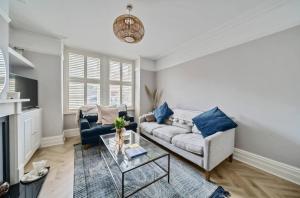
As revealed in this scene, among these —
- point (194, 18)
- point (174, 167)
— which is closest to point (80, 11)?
point (194, 18)

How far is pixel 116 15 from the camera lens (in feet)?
6.72

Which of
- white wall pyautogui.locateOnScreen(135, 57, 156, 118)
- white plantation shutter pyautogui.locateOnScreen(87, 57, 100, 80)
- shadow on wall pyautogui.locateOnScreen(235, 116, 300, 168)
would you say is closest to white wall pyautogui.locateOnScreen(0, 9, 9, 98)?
white plantation shutter pyautogui.locateOnScreen(87, 57, 100, 80)

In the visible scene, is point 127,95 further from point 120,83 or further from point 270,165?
point 270,165

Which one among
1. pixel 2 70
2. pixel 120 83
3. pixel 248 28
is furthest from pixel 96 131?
pixel 248 28

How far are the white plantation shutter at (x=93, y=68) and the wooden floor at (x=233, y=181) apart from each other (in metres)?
2.36

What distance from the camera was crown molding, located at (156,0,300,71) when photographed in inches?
67.9

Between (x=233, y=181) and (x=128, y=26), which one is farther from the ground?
(x=128, y=26)

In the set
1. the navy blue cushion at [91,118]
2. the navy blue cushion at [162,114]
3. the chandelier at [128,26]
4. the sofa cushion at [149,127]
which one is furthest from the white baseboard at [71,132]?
the chandelier at [128,26]

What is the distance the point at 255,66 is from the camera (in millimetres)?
2068

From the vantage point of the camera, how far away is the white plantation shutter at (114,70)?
4.09 metres

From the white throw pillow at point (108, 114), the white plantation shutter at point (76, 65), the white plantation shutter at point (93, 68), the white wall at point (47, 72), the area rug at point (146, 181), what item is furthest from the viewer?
the white plantation shutter at point (93, 68)

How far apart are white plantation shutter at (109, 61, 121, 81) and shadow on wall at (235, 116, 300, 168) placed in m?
3.61

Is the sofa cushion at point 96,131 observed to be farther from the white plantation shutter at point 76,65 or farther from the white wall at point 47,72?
the white plantation shutter at point 76,65

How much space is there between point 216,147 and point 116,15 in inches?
104
